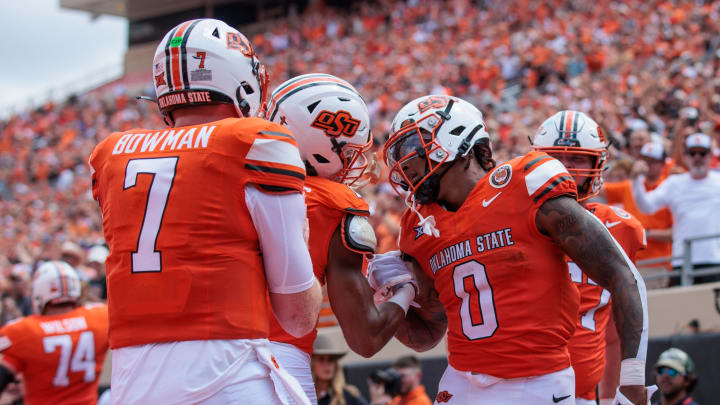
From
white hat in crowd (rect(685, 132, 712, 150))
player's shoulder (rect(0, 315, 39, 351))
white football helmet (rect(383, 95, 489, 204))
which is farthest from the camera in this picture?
white hat in crowd (rect(685, 132, 712, 150))

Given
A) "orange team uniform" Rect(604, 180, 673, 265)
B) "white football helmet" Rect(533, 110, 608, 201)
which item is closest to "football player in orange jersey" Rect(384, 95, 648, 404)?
"white football helmet" Rect(533, 110, 608, 201)

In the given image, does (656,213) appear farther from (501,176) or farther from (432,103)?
(501,176)

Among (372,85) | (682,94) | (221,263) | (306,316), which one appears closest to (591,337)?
(306,316)

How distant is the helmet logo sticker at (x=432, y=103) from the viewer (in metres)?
3.42

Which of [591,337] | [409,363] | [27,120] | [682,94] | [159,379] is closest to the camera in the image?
[159,379]

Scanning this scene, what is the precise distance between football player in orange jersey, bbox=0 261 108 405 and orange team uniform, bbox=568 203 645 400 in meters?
3.64

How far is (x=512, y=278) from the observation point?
3082mm

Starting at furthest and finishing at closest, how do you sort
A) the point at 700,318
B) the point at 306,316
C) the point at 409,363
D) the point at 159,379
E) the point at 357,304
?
1. the point at 700,318
2. the point at 409,363
3. the point at 357,304
4. the point at 306,316
5. the point at 159,379

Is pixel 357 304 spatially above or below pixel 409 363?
above

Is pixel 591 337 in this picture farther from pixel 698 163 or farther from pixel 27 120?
pixel 27 120

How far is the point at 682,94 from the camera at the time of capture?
445 inches

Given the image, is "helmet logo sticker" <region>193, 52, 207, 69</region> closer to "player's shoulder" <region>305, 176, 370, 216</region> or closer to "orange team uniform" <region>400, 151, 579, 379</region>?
"player's shoulder" <region>305, 176, 370, 216</region>

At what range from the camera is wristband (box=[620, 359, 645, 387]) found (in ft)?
9.10

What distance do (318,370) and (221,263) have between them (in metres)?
4.88
